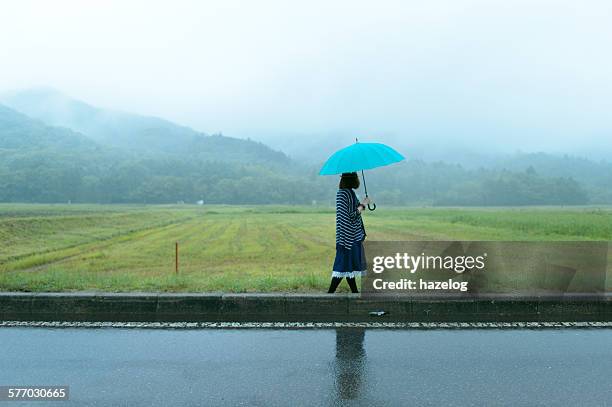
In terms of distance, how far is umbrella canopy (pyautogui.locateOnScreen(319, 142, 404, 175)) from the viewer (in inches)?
302

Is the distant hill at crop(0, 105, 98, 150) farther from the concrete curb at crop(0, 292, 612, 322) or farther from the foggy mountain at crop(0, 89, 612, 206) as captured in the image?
the concrete curb at crop(0, 292, 612, 322)

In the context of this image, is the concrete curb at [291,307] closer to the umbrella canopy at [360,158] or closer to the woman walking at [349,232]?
the woman walking at [349,232]

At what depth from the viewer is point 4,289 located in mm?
8516

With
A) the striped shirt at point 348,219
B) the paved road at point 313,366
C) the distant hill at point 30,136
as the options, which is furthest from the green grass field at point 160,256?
the distant hill at point 30,136

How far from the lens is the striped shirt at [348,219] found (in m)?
8.18

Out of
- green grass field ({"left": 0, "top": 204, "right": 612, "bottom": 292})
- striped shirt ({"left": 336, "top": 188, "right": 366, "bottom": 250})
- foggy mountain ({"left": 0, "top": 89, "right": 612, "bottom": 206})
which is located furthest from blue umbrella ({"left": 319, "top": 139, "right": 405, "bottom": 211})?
foggy mountain ({"left": 0, "top": 89, "right": 612, "bottom": 206})

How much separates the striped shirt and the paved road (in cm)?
172

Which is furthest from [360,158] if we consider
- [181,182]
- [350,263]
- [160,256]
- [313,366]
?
[181,182]

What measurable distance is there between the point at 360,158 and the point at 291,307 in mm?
2211

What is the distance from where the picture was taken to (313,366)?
17.6ft

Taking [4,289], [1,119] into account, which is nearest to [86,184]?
[1,119]

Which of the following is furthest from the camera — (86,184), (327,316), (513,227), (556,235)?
(86,184)

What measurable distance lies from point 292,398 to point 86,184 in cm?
11519

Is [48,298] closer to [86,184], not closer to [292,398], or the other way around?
[292,398]
